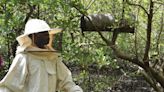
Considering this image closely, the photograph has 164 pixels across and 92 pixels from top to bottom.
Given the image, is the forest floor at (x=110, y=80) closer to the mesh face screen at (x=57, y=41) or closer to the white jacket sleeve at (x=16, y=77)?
the mesh face screen at (x=57, y=41)

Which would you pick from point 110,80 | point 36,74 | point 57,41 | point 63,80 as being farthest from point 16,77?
point 110,80

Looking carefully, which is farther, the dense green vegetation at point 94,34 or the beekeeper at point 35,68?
the dense green vegetation at point 94,34

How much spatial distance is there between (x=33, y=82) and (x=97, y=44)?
3707 millimetres

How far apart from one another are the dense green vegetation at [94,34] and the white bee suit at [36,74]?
1.76m

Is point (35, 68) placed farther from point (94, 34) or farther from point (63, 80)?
point (94, 34)

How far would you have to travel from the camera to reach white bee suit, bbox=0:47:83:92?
310 cm

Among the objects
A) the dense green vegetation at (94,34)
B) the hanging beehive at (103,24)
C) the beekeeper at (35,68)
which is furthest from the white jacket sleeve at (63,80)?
the hanging beehive at (103,24)

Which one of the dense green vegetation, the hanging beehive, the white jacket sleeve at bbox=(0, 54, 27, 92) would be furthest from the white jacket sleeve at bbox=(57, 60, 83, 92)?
the hanging beehive

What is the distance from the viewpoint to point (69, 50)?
6.09 meters

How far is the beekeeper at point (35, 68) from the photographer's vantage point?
3105mm

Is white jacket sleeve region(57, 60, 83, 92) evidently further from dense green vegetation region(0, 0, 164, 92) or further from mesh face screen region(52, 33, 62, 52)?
mesh face screen region(52, 33, 62, 52)

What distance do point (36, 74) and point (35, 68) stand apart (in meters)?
0.05

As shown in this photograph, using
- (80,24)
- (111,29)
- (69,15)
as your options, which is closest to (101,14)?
(111,29)

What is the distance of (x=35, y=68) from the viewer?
10.4ft
